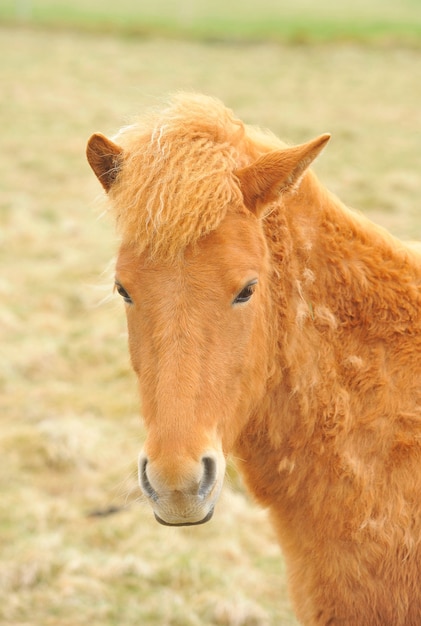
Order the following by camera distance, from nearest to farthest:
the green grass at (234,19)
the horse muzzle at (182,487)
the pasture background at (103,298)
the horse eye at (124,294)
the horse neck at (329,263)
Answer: the horse muzzle at (182,487) < the horse eye at (124,294) < the horse neck at (329,263) < the pasture background at (103,298) < the green grass at (234,19)

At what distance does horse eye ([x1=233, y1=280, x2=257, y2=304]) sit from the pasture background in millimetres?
878

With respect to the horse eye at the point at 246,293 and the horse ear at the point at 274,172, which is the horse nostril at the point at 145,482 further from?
the horse ear at the point at 274,172

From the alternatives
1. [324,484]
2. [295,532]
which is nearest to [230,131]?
[324,484]

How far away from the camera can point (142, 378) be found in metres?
2.86

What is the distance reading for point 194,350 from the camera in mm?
2703

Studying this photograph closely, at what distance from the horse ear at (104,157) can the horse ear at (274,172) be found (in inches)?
19.5

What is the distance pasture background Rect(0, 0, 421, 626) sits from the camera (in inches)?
198

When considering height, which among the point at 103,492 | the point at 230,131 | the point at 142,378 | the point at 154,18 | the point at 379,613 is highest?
the point at 230,131

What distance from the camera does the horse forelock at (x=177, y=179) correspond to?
2740 millimetres

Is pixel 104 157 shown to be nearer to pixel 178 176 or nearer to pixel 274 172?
pixel 178 176

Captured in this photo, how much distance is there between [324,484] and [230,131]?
1482 mm

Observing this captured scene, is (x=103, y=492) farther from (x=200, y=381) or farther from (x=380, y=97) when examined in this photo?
(x=380, y=97)

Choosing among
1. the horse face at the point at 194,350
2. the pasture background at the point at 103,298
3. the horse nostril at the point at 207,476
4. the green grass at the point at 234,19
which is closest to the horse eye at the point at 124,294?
the horse face at the point at 194,350

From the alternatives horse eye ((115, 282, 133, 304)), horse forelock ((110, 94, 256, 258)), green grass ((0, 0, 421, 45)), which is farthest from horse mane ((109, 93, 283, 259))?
green grass ((0, 0, 421, 45))
